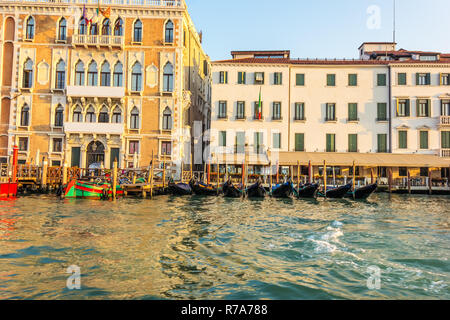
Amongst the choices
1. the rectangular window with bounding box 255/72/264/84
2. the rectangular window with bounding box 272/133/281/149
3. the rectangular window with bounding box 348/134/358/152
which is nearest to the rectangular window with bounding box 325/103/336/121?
the rectangular window with bounding box 348/134/358/152

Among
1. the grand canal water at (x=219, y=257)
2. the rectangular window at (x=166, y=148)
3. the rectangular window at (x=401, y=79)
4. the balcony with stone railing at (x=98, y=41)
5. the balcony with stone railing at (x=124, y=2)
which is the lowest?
the grand canal water at (x=219, y=257)

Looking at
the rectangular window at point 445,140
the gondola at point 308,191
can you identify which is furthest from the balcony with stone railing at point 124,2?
the rectangular window at point 445,140

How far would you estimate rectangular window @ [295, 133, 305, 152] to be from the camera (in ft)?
85.8

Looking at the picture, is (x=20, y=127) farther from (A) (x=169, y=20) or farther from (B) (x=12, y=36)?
(A) (x=169, y=20)

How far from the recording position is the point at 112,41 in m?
24.9

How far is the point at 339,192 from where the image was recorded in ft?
66.0

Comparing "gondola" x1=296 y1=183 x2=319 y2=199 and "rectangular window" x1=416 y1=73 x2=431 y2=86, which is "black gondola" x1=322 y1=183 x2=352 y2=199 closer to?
"gondola" x1=296 y1=183 x2=319 y2=199

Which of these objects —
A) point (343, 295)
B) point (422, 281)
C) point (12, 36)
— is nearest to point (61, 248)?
point (343, 295)

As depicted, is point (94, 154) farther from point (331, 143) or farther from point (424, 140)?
point (424, 140)

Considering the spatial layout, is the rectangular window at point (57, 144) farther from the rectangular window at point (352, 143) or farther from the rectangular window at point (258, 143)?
the rectangular window at point (352, 143)

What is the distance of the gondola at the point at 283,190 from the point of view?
20281mm

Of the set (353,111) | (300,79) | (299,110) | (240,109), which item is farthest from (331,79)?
(240,109)

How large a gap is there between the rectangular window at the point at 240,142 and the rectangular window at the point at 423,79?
43.8 feet

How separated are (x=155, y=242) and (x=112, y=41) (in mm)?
20945
